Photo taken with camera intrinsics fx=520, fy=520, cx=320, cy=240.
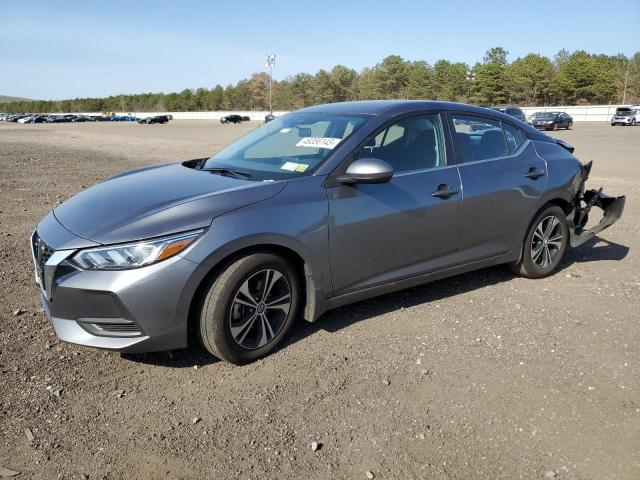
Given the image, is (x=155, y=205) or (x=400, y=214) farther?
(x=400, y=214)

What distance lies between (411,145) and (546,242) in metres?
1.92

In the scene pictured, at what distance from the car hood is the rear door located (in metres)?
1.74

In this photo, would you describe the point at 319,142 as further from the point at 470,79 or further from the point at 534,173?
the point at 470,79

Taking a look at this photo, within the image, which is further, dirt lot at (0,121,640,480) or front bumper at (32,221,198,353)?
front bumper at (32,221,198,353)

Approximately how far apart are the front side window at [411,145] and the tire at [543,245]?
1366 millimetres

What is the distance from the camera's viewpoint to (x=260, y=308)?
342cm

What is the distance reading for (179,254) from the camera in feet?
9.91

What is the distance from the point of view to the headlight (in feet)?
9.72

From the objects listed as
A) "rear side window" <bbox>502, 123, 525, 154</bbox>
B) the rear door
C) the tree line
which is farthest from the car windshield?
the tree line

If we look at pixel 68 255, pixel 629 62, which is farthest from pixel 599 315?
pixel 629 62

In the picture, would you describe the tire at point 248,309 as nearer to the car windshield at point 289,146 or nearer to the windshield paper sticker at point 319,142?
the car windshield at point 289,146

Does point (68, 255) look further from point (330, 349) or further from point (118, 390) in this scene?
point (330, 349)

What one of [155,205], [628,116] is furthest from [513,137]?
[628,116]

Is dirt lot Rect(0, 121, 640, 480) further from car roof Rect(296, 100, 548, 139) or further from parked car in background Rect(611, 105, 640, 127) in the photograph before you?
parked car in background Rect(611, 105, 640, 127)
